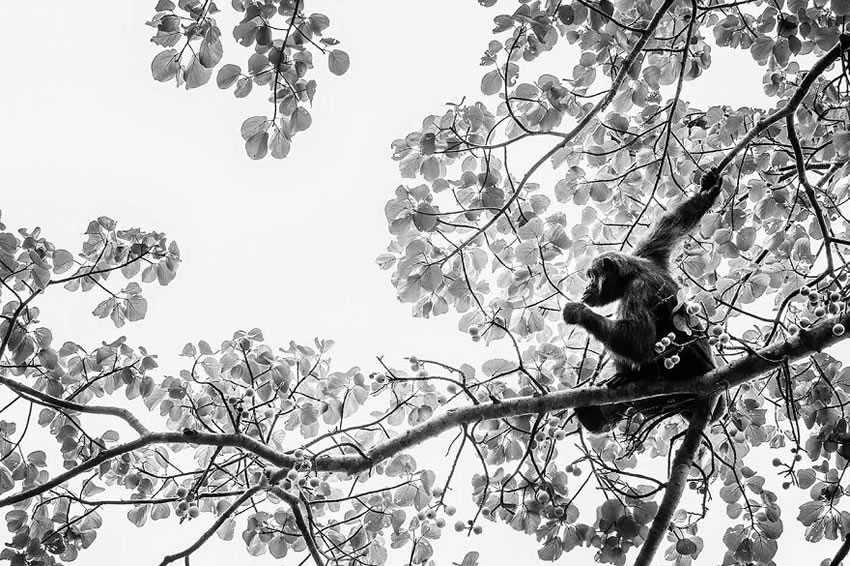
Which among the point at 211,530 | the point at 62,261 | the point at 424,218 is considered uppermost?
the point at 62,261

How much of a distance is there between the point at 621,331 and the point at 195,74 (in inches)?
110

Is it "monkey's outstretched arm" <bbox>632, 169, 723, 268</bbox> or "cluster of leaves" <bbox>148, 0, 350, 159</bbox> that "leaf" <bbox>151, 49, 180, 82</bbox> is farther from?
"monkey's outstretched arm" <bbox>632, 169, 723, 268</bbox>

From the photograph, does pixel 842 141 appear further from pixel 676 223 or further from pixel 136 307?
pixel 136 307

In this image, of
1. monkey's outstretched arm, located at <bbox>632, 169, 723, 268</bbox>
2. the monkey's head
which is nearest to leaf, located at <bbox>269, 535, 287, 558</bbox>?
the monkey's head

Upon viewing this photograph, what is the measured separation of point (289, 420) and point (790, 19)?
3.99m

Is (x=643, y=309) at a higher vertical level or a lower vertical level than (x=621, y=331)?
higher

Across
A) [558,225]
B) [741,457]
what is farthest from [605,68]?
[741,457]

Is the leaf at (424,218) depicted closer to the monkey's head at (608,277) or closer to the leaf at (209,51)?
the leaf at (209,51)

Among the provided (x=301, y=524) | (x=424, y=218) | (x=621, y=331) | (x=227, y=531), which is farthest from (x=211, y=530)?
(x=621, y=331)

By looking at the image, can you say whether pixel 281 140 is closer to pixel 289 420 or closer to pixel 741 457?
pixel 289 420

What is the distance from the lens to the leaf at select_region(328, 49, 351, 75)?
12.0 feet

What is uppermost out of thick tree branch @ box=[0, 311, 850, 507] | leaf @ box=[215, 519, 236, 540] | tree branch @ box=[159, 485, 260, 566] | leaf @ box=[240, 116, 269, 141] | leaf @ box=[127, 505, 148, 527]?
leaf @ box=[240, 116, 269, 141]

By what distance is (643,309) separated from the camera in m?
4.39

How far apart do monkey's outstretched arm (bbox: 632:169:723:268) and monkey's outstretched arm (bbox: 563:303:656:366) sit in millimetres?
901
